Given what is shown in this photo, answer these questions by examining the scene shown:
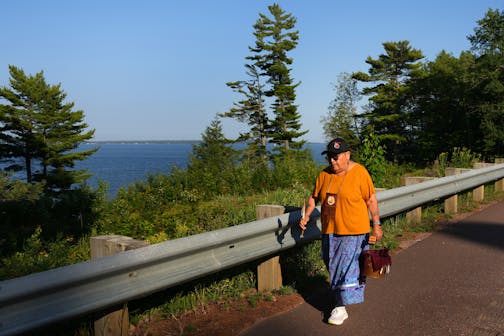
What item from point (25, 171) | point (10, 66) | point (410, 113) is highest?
point (10, 66)

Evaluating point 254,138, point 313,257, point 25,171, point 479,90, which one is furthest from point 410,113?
point 313,257

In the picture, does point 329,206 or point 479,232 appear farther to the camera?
point 479,232

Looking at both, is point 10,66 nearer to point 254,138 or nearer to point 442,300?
point 254,138

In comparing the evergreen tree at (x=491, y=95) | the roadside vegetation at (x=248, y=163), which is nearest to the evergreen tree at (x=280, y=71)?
the roadside vegetation at (x=248, y=163)

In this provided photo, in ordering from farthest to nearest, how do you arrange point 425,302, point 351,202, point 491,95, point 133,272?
point 491,95 → point 425,302 → point 351,202 → point 133,272

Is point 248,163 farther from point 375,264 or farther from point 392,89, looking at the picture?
point 392,89

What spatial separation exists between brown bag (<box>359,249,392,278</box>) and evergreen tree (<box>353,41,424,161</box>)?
52625 mm

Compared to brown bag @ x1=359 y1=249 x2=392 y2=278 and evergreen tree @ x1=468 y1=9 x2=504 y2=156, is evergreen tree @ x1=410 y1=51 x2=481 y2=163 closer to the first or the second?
evergreen tree @ x1=468 y1=9 x2=504 y2=156

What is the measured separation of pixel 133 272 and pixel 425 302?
2.67m

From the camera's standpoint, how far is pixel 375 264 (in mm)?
3945

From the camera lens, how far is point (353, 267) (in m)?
4.07

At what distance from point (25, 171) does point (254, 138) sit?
93.8 ft

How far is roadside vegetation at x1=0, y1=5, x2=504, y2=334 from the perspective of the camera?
17.5ft

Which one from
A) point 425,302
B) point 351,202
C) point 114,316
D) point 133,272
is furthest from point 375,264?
point 114,316
